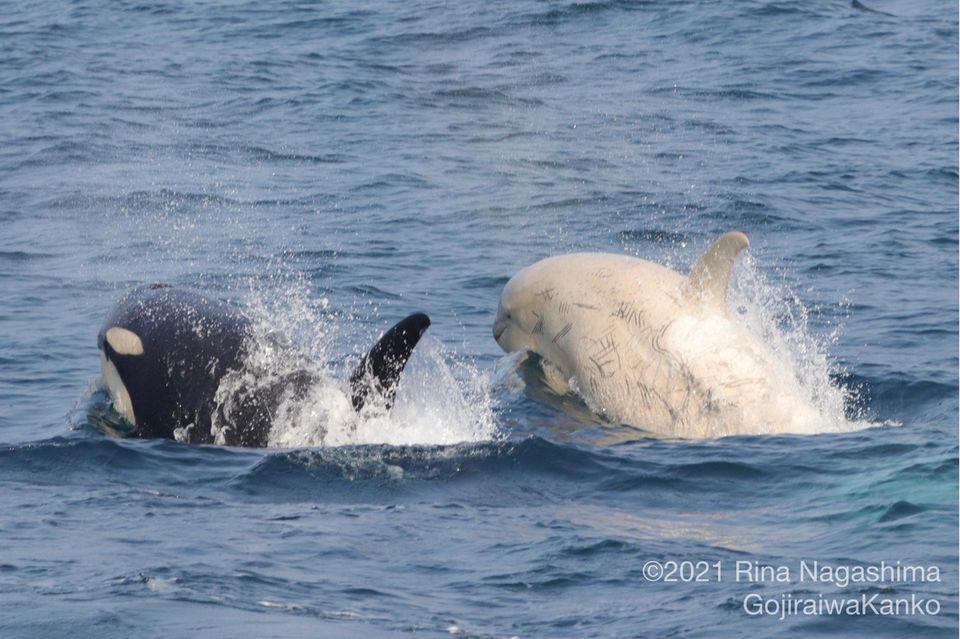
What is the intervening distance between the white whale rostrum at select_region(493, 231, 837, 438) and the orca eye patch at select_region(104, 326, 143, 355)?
3.86 meters

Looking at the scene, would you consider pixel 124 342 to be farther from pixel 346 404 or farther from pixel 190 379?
pixel 346 404

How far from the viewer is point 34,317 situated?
17.4 m

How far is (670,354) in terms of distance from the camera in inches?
533

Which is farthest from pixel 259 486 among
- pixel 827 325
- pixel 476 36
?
pixel 476 36

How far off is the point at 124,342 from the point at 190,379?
2.34 feet

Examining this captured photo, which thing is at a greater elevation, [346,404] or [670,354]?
[346,404]

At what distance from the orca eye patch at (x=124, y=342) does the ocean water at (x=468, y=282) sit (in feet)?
2.00

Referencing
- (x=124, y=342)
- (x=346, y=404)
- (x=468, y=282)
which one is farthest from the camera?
(x=468, y=282)

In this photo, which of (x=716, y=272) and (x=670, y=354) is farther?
(x=670, y=354)

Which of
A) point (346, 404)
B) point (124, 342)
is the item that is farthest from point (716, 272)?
point (124, 342)

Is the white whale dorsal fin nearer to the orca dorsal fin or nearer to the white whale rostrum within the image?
the white whale rostrum

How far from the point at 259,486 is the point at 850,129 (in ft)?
60.2

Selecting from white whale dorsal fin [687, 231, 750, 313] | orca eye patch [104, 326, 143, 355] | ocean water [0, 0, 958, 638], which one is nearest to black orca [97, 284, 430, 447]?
orca eye patch [104, 326, 143, 355]

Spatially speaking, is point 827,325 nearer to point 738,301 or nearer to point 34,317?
point 738,301
